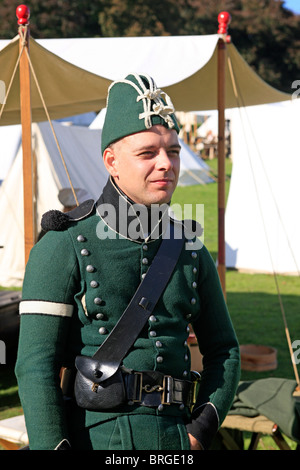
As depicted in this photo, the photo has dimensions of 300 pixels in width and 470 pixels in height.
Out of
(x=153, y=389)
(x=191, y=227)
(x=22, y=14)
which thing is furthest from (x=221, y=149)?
(x=153, y=389)

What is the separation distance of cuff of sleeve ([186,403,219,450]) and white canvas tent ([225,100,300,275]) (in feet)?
24.5

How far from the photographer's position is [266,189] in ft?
32.2

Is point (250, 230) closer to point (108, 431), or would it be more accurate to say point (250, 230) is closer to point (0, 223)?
point (0, 223)

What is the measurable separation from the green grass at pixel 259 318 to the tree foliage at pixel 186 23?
2448cm

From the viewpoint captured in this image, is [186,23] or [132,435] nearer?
[132,435]

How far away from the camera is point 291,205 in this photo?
31.7ft

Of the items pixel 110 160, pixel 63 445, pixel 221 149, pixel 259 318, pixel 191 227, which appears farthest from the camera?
pixel 259 318

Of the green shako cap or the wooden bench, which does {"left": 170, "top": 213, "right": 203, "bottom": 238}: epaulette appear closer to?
the green shako cap

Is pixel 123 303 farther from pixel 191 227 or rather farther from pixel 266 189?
pixel 266 189

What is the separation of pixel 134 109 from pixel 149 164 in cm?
18

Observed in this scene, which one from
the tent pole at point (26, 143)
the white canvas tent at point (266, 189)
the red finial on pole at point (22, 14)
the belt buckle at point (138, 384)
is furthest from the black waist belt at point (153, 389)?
the white canvas tent at point (266, 189)

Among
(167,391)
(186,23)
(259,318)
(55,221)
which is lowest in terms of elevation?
(167,391)

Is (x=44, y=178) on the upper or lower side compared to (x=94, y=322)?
upper
